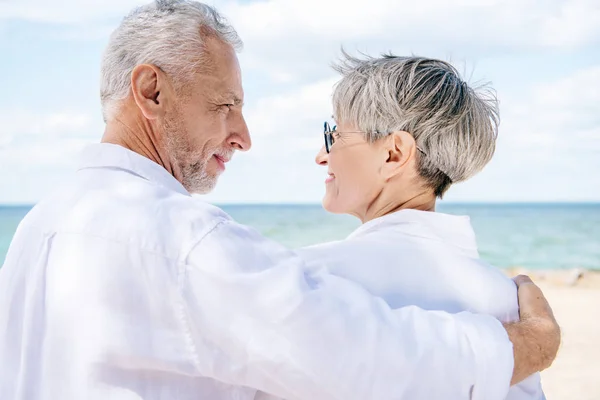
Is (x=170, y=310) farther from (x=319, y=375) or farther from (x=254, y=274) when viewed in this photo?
(x=319, y=375)

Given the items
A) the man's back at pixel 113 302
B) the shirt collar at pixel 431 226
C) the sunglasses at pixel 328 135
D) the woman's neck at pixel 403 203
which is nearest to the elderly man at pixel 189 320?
the man's back at pixel 113 302

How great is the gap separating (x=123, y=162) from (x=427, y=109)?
768mm

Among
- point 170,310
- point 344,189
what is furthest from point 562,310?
point 170,310

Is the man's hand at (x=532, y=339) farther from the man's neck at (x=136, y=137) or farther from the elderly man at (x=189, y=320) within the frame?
the man's neck at (x=136, y=137)

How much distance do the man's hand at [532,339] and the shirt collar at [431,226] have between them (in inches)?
8.6

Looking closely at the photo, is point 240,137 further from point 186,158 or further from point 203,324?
point 203,324

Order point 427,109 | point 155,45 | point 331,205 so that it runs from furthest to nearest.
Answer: point 331,205, point 155,45, point 427,109

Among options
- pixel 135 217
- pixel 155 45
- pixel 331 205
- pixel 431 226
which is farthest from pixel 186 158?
pixel 431 226

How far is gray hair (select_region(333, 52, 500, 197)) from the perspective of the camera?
197cm

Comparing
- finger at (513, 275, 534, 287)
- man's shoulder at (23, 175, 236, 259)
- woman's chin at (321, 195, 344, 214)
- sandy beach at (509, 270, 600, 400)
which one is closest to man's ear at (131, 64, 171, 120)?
man's shoulder at (23, 175, 236, 259)

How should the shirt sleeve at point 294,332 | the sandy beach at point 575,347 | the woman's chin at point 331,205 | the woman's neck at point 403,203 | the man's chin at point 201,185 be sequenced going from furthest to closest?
1. the sandy beach at point 575,347
2. the man's chin at point 201,185
3. the woman's chin at point 331,205
4. the woman's neck at point 403,203
5. the shirt sleeve at point 294,332

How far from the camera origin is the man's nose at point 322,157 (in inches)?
89.6

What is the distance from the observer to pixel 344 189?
2154mm

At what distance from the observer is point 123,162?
1844mm
